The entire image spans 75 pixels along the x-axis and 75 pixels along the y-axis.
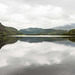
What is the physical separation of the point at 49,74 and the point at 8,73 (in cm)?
517

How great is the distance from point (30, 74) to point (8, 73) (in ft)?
9.28

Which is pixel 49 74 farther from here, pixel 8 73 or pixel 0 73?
pixel 0 73

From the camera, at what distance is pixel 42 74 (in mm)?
13102

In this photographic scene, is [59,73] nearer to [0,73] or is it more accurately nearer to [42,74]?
[42,74]

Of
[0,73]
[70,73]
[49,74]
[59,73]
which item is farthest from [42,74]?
[0,73]

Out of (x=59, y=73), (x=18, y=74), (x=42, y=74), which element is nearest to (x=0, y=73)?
(x=18, y=74)

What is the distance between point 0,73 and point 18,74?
238cm

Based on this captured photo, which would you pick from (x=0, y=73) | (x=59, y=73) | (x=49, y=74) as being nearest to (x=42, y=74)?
(x=49, y=74)

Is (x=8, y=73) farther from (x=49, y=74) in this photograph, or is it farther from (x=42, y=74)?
(x=49, y=74)

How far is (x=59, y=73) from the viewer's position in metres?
13.5

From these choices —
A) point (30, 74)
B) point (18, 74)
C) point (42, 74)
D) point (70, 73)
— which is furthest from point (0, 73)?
point (70, 73)

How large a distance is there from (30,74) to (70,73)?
5062mm

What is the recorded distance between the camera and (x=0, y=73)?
44.1 ft

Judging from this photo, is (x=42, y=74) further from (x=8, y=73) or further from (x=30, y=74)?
(x=8, y=73)
